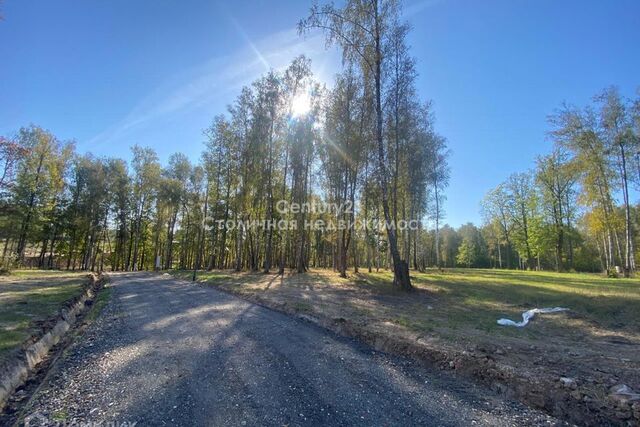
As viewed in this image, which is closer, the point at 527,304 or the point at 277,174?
the point at 527,304

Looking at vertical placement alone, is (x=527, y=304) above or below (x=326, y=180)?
below

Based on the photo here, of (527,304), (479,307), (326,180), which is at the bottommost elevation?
(479,307)

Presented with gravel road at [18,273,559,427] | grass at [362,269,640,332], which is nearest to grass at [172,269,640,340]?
grass at [362,269,640,332]

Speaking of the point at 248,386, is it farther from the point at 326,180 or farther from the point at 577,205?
the point at 577,205

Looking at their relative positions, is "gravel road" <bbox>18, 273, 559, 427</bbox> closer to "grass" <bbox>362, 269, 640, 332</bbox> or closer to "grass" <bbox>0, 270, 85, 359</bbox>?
"grass" <bbox>0, 270, 85, 359</bbox>

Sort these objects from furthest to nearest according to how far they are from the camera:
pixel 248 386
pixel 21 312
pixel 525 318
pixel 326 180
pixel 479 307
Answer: pixel 326 180 → pixel 479 307 → pixel 525 318 → pixel 21 312 → pixel 248 386

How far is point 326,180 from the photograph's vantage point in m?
25.7

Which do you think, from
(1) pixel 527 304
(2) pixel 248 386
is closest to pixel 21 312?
(2) pixel 248 386

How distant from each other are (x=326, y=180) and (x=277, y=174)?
530 cm

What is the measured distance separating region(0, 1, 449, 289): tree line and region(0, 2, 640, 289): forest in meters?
0.12

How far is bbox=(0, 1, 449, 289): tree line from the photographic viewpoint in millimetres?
16047

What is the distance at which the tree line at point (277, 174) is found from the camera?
52.6 feet

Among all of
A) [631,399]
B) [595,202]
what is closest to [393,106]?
[631,399]

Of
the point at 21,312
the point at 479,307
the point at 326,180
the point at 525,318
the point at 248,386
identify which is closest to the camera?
the point at 248,386
